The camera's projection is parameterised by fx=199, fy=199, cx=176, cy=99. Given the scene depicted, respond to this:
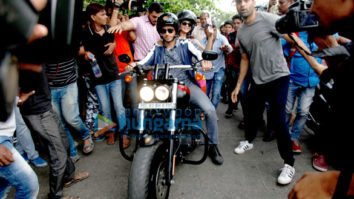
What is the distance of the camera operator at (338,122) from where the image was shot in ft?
2.23

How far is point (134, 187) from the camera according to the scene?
1.71m

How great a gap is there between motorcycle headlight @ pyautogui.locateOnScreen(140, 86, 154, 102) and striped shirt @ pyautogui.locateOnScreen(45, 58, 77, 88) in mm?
1322

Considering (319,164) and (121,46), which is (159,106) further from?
(319,164)

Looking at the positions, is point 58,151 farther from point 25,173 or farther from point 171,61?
point 171,61

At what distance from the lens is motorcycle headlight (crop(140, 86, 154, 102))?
80.2 inches

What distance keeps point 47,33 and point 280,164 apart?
3168 millimetres

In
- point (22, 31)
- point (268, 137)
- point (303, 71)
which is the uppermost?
point (22, 31)

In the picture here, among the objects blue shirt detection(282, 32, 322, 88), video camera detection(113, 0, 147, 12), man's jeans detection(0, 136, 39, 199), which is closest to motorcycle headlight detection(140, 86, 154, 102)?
man's jeans detection(0, 136, 39, 199)

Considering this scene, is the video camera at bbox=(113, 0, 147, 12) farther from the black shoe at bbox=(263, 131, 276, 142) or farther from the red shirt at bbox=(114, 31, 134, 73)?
the black shoe at bbox=(263, 131, 276, 142)

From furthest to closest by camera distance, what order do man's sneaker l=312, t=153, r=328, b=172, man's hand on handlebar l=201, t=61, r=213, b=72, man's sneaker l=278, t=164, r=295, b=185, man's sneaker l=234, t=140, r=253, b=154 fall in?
man's sneaker l=234, t=140, r=253, b=154
man's sneaker l=312, t=153, r=328, b=172
man's sneaker l=278, t=164, r=295, b=185
man's hand on handlebar l=201, t=61, r=213, b=72

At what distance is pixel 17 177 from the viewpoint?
5.11 feet

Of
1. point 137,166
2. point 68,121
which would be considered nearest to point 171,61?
point 137,166

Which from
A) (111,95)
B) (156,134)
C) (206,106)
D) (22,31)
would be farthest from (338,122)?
(111,95)

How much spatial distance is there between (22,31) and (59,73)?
259 cm
